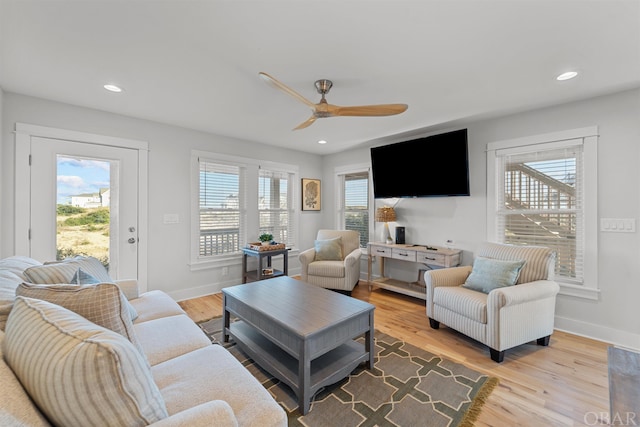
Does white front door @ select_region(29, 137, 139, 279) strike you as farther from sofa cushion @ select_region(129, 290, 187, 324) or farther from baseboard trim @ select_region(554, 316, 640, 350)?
baseboard trim @ select_region(554, 316, 640, 350)

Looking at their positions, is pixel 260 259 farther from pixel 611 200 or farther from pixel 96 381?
pixel 611 200

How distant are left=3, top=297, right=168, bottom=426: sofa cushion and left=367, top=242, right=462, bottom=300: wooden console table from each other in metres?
3.25

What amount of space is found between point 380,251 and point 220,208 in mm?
2514

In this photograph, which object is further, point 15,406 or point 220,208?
point 220,208

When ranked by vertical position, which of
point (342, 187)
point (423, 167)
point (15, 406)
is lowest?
point (15, 406)

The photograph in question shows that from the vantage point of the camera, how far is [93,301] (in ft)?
3.58

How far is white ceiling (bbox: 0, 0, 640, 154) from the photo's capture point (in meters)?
1.51

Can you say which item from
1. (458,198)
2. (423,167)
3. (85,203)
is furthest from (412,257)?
(85,203)

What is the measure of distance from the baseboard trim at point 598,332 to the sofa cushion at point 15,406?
3.96 m

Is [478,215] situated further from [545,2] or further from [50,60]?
[50,60]

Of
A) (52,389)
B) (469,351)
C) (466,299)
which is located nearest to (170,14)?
(52,389)

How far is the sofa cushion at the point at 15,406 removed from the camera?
23.9 inches

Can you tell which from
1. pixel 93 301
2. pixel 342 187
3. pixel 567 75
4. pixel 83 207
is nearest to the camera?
pixel 93 301

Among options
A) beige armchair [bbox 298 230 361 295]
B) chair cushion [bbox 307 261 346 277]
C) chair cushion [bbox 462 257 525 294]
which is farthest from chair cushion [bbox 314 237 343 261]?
chair cushion [bbox 462 257 525 294]
